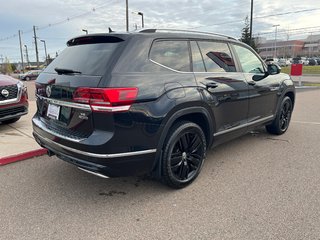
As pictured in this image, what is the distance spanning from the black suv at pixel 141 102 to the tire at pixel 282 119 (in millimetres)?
1689

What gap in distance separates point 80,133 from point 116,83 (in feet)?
2.16

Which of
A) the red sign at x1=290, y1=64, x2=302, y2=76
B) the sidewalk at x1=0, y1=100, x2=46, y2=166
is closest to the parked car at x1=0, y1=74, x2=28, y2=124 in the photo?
the sidewalk at x1=0, y1=100, x2=46, y2=166

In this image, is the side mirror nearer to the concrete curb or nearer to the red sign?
the concrete curb

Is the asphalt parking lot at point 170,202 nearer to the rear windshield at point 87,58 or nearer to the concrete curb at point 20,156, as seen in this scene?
the concrete curb at point 20,156

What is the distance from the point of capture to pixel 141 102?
276 cm

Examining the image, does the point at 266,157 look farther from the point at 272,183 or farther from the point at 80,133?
the point at 80,133

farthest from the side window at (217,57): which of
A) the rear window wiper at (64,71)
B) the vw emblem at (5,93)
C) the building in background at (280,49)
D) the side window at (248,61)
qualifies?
the building in background at (280,49)

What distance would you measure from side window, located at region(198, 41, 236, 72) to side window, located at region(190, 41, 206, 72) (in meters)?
0.09

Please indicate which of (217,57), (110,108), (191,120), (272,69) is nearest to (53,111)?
(110,108)

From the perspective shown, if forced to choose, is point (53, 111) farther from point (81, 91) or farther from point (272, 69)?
point (272, 69)

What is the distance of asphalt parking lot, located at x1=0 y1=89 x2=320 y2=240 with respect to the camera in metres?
2.60

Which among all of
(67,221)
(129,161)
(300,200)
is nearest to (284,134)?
(300,200)

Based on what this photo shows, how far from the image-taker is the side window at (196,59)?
11.4ft

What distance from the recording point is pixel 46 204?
3084 mm
